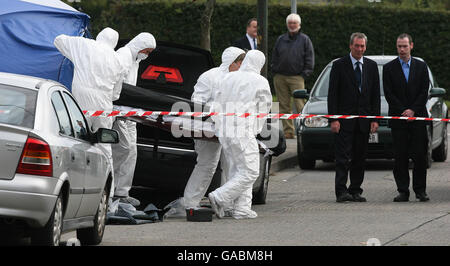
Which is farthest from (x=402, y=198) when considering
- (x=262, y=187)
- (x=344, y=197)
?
(x=262, y=187)

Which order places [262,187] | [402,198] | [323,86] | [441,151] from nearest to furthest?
[262,187] → [402,198] → [323,86] → [441,151]

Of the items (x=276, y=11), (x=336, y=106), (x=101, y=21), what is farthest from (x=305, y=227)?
(x=101, y=21)

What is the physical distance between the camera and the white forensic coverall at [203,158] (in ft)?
40.3

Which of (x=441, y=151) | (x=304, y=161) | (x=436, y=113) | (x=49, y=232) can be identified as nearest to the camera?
(x=49, y=232)

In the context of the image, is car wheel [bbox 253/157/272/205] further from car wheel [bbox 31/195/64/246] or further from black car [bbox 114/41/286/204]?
car wheel [bbox 31/195/64/246]

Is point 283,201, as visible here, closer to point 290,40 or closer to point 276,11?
point 290,40

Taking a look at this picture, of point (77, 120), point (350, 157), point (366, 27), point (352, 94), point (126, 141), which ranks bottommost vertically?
point (350, 157)

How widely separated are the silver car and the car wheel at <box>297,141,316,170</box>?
807 centimetres

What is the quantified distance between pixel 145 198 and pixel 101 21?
20328 mm

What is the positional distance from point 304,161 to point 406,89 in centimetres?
407

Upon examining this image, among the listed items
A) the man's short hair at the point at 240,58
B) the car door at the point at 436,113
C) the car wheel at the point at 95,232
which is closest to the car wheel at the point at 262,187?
the man's short hair at the point at 240,58

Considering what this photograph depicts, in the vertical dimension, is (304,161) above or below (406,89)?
below

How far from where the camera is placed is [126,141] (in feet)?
41.8

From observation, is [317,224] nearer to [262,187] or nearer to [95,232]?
[262,187]
